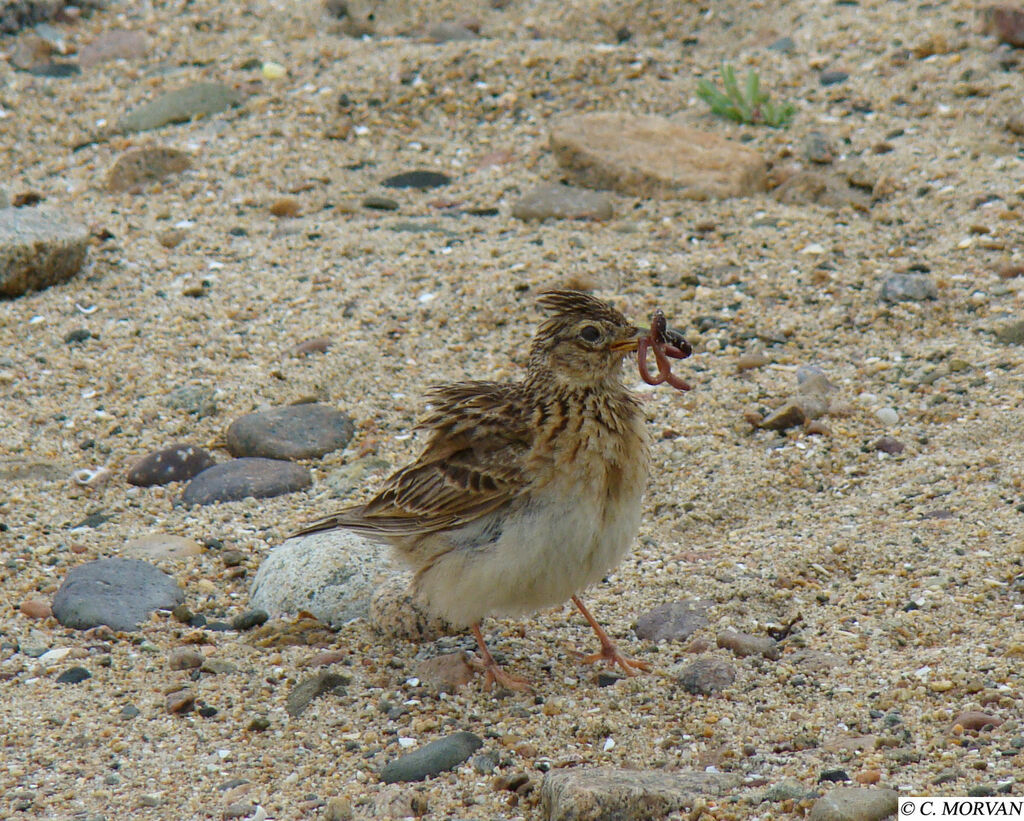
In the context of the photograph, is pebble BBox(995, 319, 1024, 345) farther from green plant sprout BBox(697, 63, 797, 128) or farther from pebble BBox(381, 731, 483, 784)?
pebble BBox(381, 731, 483, 784)

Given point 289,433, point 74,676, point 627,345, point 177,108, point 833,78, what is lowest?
point 74,676

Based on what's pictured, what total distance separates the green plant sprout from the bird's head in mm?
4486

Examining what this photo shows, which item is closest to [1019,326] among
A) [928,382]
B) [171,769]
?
A: [928,382]

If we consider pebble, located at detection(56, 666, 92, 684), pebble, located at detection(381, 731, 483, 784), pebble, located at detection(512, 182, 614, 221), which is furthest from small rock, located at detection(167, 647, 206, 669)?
pebble, located at detection(512, 182, 614, 221)

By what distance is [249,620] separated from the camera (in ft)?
18.7

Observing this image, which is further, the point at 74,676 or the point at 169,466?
the point at 169,466

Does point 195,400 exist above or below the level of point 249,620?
above

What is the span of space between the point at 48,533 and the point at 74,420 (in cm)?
102

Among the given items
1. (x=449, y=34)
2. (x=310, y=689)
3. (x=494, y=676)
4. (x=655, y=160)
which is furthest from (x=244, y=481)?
(x=449, y=34)

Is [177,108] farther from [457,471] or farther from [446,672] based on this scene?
[446,672]

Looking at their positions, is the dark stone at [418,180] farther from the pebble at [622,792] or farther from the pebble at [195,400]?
the pebble at [622,792]

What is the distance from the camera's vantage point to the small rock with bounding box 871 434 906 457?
6430 millimetres

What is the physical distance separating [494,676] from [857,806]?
5.61ft

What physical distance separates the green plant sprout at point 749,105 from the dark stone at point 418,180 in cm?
197
